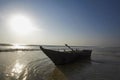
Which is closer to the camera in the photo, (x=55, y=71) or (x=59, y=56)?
(x=55, y=71)

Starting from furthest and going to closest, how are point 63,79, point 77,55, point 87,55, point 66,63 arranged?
point 87,55, point 77,55, point 66,63, point 63,79

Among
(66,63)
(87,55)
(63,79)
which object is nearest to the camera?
(63,79)

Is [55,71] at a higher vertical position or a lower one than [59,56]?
lower

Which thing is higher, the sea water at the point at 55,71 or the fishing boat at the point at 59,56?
the fishing boat at the point at 59,56

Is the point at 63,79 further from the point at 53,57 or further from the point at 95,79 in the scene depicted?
the point at 53,57

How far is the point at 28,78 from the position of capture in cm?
1159

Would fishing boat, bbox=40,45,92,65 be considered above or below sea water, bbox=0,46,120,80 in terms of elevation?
above

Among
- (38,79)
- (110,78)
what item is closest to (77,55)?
(110,78)

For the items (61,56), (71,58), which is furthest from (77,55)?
(61,56)

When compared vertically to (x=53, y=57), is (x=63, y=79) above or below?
below

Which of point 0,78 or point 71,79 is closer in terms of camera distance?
point 0,78

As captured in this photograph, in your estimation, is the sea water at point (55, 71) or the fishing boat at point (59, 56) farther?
the fishing boat at point (59, 56)

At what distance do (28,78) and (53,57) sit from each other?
7.44 m

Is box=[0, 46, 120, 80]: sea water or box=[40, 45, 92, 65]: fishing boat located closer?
box=[0, 46, 120, 80]: sea water
